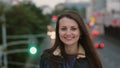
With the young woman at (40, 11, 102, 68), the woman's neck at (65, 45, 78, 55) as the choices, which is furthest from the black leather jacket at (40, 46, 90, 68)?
the woman's neck at (65, 45, 78, 55)

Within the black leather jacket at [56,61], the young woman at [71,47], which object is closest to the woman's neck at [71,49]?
the young woman at [71,47]

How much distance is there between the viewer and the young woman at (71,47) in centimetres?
434

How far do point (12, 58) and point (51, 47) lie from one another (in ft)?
166

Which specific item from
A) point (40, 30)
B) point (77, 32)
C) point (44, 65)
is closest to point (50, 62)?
point (44, 65)

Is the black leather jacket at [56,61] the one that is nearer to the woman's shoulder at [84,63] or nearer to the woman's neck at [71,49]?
the woman's shoulder at [84,63]

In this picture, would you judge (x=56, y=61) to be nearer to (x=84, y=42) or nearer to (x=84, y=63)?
(x=84, y=63)

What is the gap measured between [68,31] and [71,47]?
15 centimetres

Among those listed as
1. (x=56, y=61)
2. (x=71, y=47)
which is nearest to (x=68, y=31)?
A: (x=71, y=47)

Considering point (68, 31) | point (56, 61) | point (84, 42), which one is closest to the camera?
point (56, 61)

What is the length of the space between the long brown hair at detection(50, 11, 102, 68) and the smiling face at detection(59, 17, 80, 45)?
0.12 ft

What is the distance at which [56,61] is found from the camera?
4.32 m

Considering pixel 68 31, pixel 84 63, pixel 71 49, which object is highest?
pixel 68 31

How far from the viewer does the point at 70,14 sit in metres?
4.43

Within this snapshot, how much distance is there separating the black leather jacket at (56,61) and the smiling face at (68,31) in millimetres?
169
